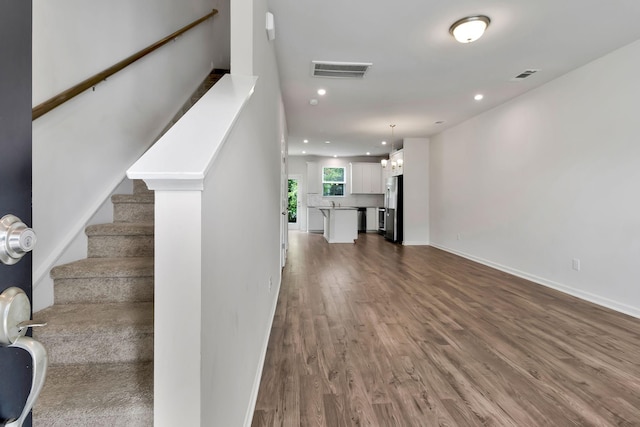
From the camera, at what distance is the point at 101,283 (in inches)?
57.3

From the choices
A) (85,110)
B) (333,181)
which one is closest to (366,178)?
(333,181)

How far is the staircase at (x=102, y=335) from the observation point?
957 millimetres

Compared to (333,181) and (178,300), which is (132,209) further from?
(333,181)

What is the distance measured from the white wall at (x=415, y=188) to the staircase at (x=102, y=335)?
6.20 meters

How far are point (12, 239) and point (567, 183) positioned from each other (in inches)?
182

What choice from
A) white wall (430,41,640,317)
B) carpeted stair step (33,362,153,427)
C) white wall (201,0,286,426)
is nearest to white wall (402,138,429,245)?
white wall (430,41,640,317)

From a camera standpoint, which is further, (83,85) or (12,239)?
(83,85)

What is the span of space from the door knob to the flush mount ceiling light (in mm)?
3133

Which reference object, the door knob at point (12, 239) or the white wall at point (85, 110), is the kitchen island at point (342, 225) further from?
the door knob at point (12, 239)

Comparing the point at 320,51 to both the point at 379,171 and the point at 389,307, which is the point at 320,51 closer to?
the point at 389,307

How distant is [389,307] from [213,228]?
8.12 ft

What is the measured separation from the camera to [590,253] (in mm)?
3197

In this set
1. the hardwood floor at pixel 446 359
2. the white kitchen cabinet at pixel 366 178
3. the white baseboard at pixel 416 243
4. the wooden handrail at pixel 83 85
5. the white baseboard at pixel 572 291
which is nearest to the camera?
the wooden handrail at pixel 83 85

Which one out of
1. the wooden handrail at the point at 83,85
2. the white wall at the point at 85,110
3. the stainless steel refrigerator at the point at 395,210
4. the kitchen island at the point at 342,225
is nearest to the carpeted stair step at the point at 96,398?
the white wall at the point at 85,110
